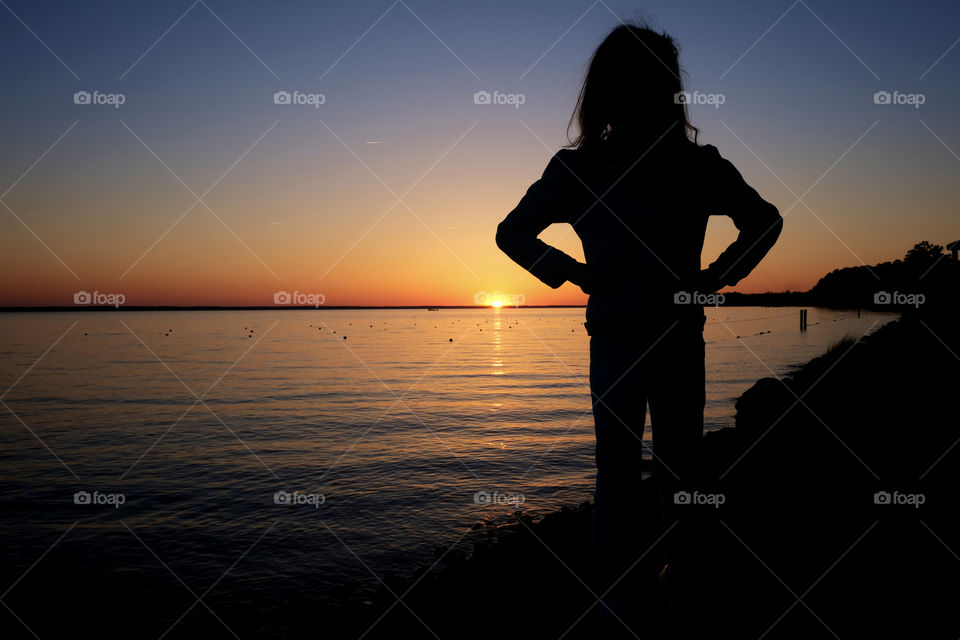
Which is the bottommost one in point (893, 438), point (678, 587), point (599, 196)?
point (678, 587)

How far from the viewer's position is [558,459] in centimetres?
1355

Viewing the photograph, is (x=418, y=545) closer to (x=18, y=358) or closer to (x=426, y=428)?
(x=426, y=428)

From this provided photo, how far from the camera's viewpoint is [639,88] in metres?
2.78

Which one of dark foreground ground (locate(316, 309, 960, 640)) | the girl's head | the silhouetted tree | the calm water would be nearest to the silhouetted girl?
the girl's head

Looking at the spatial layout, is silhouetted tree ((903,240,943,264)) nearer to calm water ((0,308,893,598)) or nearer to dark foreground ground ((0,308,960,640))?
calm water ((0,308,893,598))

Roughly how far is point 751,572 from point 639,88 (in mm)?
3788

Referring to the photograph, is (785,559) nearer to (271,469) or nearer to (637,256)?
(637,256)

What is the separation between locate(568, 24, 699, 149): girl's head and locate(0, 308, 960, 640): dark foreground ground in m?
1.72

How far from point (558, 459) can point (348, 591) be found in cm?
746

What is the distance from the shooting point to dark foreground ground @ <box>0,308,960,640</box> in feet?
11.8

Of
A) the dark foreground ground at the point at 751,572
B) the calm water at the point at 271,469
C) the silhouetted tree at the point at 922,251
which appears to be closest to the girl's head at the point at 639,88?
the dark foreground ground at the point at 751,572

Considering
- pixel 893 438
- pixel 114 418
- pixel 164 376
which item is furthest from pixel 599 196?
pixel 164 376

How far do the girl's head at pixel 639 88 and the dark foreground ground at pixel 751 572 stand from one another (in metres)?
1.72

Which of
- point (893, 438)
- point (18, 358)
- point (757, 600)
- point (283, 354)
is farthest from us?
point (283, 354)
